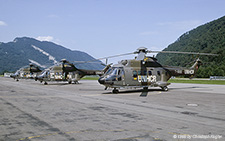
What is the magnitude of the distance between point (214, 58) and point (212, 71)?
34434mm

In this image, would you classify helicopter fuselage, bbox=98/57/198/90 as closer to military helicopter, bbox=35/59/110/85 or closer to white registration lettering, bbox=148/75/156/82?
white registration lettering, bbox=148/75/156/82

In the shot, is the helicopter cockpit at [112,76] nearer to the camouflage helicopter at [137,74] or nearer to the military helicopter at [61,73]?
the camouflage helicopter at [137,74]

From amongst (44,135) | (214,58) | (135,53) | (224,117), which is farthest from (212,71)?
(44,135)

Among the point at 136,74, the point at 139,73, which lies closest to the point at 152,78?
the point at 139,73

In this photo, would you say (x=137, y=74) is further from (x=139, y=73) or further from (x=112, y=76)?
(x=112, y=76)

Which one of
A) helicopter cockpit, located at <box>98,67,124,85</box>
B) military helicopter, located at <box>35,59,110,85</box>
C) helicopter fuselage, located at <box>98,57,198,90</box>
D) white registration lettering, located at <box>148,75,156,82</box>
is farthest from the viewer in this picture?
military helicopter, located at <box>35,59,110,85</box>

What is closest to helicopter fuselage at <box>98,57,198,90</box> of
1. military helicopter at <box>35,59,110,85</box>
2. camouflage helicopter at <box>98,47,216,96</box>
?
camouflage helicopter at <box>98,47,216,96</box>

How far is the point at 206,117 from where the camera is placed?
963 cm

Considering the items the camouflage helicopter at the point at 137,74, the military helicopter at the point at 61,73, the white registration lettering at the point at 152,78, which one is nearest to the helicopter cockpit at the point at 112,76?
the camouflage helicopter at the point at 137,74

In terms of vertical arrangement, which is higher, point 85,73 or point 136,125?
point 85,73

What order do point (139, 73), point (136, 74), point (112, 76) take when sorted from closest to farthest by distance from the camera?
point (112, 76)
point (136, 74)
point (139, 73)

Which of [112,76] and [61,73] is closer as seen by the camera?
[112,76]

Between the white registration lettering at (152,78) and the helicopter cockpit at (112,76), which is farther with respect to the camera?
the white registration lettering at (152,78)

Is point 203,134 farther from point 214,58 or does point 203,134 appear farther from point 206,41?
point 206,41
